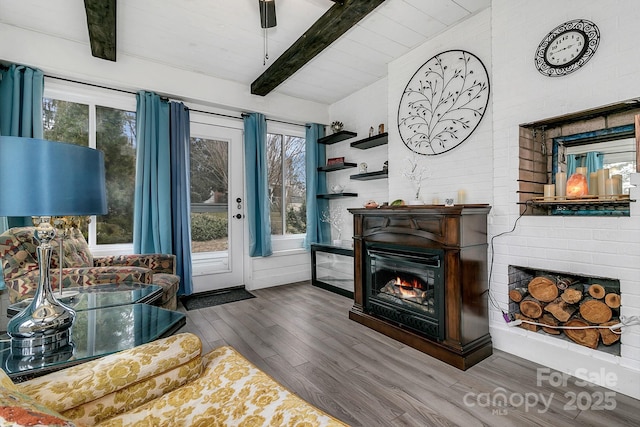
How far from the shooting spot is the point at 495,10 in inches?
90.0

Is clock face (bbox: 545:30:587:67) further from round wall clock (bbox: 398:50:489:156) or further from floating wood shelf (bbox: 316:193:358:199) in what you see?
floating wood shelf (bbox: 316:193:358:199)

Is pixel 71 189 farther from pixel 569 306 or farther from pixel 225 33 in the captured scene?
pixel 569 306

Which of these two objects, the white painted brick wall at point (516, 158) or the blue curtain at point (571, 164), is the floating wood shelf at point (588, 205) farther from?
the blue curtain at point (571, 164)

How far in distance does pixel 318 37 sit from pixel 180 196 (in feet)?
7.32

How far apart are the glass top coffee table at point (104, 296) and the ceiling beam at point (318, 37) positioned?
7.94 feet

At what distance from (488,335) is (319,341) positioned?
1.29 metres

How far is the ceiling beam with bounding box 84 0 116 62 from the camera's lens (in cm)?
222

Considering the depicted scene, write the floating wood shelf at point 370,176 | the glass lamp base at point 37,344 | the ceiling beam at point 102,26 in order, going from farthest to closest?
the floating wood shelf at point 370,176, the ceiling beam at point 102,26, the glass lamp base at point 37,344

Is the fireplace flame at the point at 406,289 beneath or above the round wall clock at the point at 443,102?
beneath

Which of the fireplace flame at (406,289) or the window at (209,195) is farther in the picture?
the window at (209,195)

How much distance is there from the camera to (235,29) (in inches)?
107

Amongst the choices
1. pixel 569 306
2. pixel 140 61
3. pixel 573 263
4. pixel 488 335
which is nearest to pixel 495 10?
pixel 573 263

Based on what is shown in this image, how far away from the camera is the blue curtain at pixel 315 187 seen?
443 centimetres

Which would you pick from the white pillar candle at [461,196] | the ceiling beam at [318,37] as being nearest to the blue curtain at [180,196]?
the ceiling beam at [318,37]
